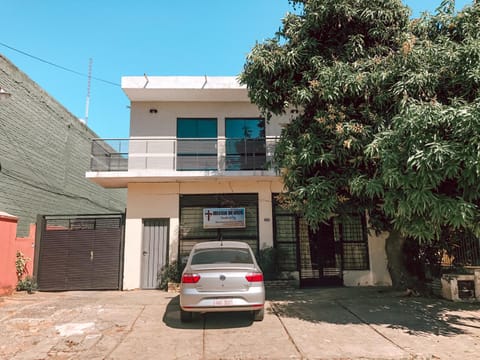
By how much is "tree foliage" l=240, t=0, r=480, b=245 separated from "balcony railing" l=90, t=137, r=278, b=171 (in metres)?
2.55

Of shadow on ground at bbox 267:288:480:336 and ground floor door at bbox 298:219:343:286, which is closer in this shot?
shadow on ground at bbox 267:288:480:336

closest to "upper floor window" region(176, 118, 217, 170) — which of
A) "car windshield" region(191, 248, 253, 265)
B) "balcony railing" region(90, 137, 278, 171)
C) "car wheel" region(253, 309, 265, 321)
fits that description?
"balcony railing" region(90, 137, 278, 171)

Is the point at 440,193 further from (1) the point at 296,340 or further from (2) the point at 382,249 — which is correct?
(2) the point at 382,249

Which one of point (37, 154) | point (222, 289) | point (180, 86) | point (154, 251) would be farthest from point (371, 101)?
point (37, 154)

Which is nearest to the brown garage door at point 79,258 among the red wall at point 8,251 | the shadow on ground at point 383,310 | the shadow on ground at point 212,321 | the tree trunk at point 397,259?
the red wall at point 8,251

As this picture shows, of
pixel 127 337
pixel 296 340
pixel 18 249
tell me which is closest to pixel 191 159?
pixel 18 249

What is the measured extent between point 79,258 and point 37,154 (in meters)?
4.76

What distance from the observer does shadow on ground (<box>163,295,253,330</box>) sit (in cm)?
604

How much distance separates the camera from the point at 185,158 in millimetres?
11195

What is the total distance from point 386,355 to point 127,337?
13.6 ft

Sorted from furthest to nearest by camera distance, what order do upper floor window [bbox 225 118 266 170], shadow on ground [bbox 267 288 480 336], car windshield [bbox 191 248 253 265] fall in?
upper floor window [bbox 225 118 266 170] < car windshield [bbox 191 248 253 265] < shadow on ground [bbox 267 288 480 336]

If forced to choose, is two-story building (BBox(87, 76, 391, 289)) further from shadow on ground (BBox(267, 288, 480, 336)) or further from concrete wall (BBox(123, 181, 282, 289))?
shadow on ground (BBox(267, 288, 480, 336))

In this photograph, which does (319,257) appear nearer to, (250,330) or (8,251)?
(250,330)

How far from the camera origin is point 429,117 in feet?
17.5
